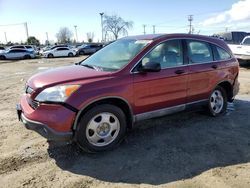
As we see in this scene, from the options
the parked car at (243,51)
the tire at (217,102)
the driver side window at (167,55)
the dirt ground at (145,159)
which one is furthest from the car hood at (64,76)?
the parked car at (243,51)

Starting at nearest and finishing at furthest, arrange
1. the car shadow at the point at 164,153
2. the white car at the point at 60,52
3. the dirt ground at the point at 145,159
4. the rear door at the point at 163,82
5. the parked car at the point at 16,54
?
the dirt ground at the point at 145,159 < the car shadow at the point at 164,153 < the rear door at the point at 163,82 < the parked car at the point at 16,54 < the white car at the point at 60,52

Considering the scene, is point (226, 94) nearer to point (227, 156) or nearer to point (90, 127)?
point (227, 156)

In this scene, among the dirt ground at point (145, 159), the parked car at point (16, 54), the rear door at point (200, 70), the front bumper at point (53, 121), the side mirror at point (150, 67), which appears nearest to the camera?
the dirt ground at point (145, 159)

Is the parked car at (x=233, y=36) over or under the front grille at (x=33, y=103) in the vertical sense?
over

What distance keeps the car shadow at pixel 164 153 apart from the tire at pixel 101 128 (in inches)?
5.6

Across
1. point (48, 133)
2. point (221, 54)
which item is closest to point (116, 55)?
point (48, 133)

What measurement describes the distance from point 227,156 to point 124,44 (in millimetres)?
2605

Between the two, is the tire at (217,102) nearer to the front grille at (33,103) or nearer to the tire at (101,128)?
the tire at (101,128)

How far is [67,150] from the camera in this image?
4.40 m

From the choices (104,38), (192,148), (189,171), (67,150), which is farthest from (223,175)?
(104,38)

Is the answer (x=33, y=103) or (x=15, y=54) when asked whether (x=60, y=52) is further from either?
(x=33, y=103)

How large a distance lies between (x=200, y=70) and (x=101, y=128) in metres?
2.35

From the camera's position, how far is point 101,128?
4297 mm

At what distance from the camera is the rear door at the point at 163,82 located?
4574 mm
